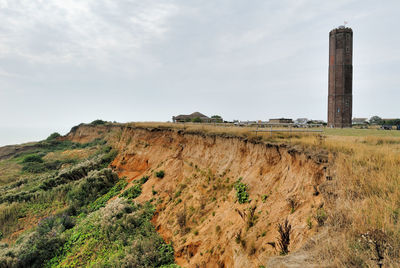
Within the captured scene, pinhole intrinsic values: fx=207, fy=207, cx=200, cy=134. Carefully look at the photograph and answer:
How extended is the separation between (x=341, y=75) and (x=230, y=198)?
117 feet

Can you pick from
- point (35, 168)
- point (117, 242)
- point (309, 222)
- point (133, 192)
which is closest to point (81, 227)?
point (117, 242)

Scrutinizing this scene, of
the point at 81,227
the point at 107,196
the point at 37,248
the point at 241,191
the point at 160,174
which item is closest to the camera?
the point at 241,191

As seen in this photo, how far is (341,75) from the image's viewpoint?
116 feet

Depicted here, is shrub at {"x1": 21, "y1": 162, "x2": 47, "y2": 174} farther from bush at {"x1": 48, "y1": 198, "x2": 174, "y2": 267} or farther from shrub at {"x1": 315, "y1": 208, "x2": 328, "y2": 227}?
shrub at {"x1": 315, "y1": 208, "x2": 328, "y2": 227}

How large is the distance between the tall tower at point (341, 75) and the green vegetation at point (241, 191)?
3185cm

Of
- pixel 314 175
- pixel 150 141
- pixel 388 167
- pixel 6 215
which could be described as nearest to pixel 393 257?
pixel 388 167

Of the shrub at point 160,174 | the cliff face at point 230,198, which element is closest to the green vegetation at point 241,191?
the cliff face at point 230,198

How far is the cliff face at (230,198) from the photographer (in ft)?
23.1

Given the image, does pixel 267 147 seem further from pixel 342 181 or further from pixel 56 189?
pixel 56 189

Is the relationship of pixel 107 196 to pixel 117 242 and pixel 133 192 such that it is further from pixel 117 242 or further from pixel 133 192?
pixel 117 242

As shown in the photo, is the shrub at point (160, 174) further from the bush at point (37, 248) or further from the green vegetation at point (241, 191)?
the green vegetation at point (241, 191)

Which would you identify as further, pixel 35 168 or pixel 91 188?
pixel 35 168

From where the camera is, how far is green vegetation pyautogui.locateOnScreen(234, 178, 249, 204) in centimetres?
993

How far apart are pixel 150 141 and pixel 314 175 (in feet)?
64.2
